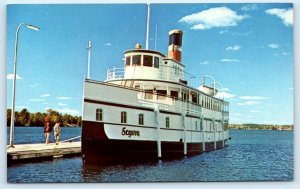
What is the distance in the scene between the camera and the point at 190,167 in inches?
296

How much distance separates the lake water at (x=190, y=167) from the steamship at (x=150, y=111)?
0.86ft

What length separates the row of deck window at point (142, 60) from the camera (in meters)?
7.64

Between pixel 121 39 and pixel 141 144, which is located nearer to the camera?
pixel 121 39

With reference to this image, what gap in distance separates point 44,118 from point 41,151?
0.71 meters

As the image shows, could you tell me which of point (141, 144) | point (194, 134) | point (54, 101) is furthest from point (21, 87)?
point (194, 134)

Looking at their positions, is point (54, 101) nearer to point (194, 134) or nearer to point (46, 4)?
point (46, 4)

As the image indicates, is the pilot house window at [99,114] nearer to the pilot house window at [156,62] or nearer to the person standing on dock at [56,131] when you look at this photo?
the person standing on dock at [56,131]

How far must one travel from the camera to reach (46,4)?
6.83m

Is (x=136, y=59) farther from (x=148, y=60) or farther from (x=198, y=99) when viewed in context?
(x=198, y=99)

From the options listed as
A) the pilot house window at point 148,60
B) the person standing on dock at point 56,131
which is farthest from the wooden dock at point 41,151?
the pilot house window at point 148,60

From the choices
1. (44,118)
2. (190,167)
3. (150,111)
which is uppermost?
(150,111)

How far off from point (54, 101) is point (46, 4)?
1.33 metres

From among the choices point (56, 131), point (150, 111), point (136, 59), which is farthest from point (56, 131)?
point (136, 59)

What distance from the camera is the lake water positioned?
683cm
